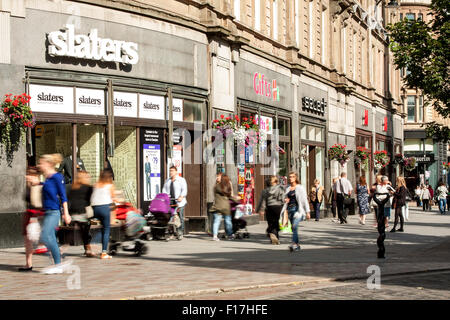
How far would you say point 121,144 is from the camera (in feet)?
67.5

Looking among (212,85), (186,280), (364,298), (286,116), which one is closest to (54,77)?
(212,85)

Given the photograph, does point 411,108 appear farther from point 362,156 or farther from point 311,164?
point 311,164

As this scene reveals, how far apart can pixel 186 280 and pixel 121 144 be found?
31.6 feet

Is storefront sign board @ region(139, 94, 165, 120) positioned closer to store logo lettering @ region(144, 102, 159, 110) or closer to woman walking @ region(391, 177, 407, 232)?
store logo lettering @ region(144, 102, 159, 110)

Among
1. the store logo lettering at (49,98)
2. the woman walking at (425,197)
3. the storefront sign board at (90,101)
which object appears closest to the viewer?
the store logo lettering at (49,98)

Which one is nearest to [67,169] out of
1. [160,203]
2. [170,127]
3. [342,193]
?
[160,203]

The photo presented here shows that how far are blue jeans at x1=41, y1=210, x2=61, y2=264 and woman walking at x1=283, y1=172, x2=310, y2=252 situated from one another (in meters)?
6.19

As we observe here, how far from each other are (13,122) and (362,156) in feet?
89.9

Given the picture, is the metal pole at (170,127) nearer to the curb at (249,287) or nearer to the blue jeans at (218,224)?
the blue jeans at (218,224)

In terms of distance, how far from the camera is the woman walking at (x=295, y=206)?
17344 mm

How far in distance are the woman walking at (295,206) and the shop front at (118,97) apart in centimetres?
441

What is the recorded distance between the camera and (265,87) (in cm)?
2891

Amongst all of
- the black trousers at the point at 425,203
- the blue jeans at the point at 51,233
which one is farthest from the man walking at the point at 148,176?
the black trousers at the point at 425,203

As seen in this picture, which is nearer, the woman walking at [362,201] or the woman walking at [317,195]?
the woman walking at [362,201]
